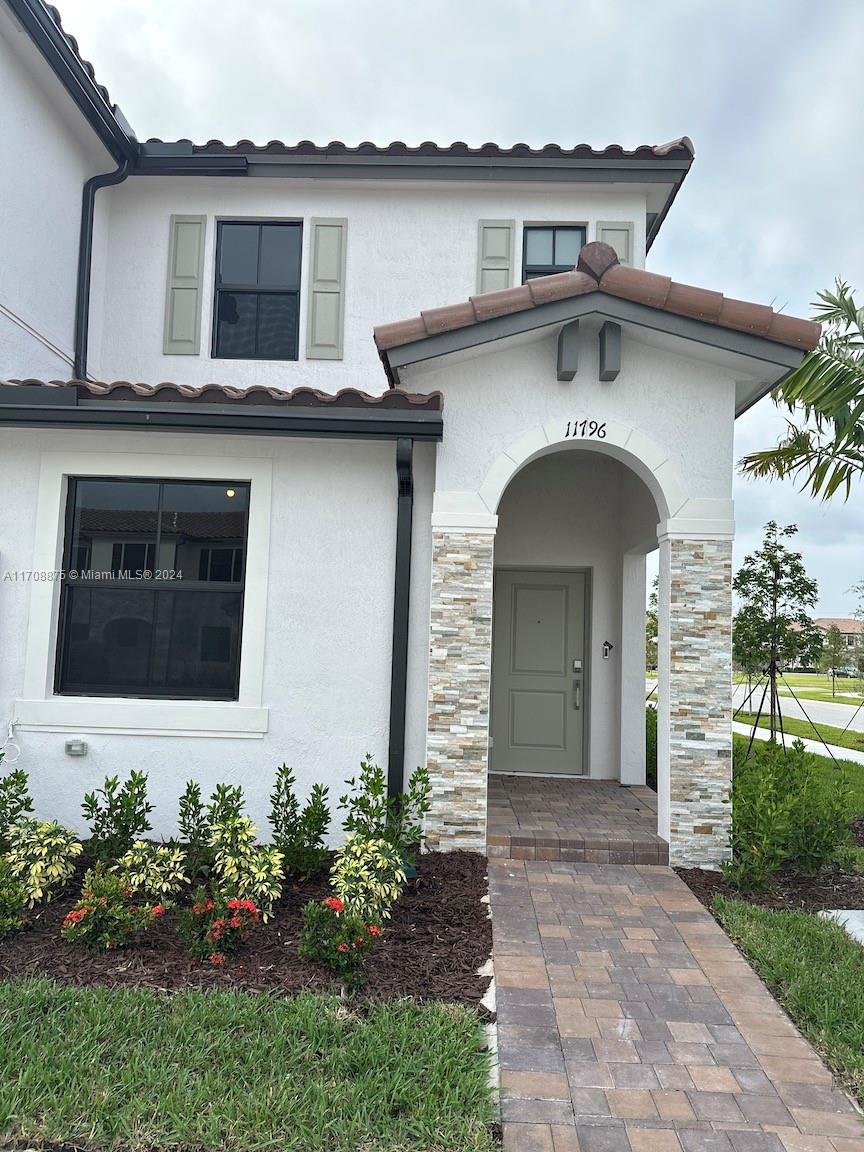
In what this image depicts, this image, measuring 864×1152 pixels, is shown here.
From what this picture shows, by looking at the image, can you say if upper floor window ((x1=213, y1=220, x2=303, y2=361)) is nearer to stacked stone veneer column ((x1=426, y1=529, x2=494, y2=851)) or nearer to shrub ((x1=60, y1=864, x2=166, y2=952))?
stacked stone veneer column ((x1=426, y1=529, x2=494, y2=851))

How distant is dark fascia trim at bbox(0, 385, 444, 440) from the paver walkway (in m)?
3.76

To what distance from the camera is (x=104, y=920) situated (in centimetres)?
468

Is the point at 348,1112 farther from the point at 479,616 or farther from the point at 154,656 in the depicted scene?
the point at 154,656

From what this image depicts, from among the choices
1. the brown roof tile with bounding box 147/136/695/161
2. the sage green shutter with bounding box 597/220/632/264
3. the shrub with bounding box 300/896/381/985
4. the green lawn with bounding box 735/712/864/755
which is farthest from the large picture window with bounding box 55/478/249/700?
the green lawn with bounding box 735/712/864/755

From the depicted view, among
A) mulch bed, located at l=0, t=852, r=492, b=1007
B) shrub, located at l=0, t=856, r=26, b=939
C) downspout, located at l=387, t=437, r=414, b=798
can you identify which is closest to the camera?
mulch bed, located at l=0, t=852, r=492, b=1007

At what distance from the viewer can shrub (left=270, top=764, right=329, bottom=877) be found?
19.0 feet

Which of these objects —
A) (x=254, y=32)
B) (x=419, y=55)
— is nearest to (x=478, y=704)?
(x=254, y=32)

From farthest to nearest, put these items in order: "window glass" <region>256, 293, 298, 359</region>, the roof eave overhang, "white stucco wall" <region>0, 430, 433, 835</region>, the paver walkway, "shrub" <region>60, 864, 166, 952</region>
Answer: "window glass" <region>256, 293, 298, 359</region> → "white stucco wall" <region>0, 430, 433, 835</region> → the roof eave overhang → "shrub" <region>60, 864, 166, 952</region> → the paver walkway

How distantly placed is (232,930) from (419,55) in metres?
16.0

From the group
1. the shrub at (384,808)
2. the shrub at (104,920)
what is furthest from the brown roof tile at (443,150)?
the shrub at (104,920)

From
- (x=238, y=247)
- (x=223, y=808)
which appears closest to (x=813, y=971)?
(x=223, y=808)

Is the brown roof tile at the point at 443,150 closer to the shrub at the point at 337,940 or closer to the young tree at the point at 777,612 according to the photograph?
the young tree at the point at 777,612

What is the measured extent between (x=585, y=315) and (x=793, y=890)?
192 inches

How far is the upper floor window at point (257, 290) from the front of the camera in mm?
9219
